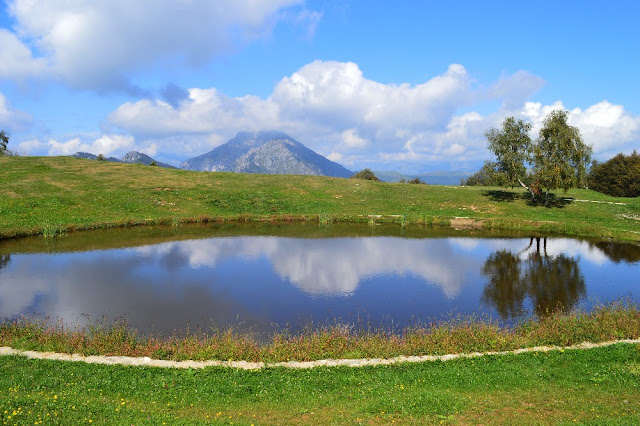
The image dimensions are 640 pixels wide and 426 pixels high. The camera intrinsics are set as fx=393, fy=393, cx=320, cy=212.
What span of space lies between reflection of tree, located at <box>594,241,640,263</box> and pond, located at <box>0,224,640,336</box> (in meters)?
0.11

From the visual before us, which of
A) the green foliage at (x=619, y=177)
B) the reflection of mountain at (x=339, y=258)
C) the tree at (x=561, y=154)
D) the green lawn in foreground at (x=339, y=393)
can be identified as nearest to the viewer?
the green lawn in foreground at (x=339, y=393)

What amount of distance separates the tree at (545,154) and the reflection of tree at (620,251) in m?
17.0

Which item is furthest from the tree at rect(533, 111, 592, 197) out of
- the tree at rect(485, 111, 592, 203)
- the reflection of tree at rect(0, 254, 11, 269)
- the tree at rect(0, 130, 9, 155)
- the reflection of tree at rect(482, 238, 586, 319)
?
the tree at rect(0, 130, 9, 155)

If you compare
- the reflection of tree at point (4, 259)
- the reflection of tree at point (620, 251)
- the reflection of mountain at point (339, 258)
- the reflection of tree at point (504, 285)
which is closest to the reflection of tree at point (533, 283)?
the reflection of tree at point (504, 285)

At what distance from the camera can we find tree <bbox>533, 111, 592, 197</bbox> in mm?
60319

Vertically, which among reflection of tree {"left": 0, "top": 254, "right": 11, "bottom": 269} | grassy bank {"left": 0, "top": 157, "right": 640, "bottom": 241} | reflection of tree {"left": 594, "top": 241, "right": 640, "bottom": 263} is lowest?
reflection of tree {"left": 594, "top": 241, "right": 640, "bottom": 263}

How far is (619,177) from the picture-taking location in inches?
3561

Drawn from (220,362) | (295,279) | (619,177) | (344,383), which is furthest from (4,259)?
(619,177)

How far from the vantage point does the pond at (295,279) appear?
22750 mm

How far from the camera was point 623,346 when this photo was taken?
17.4 m

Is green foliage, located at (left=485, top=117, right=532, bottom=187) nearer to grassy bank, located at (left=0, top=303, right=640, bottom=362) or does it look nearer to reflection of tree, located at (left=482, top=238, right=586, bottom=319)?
reflection of tree, located at (left=482, top=238, right=586, bottom=319)

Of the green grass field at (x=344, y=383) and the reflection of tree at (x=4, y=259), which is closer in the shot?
the green grass field at (x=344, y=383)

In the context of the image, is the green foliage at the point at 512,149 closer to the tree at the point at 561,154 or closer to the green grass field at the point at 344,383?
the tree at the point at 561,154

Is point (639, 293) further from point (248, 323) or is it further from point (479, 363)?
point (248, 323)
